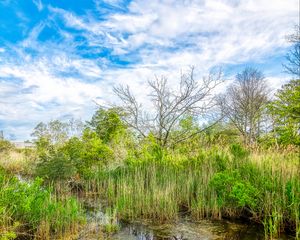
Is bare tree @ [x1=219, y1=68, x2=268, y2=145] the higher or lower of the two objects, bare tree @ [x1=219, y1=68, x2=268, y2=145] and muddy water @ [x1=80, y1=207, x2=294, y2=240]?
the higher

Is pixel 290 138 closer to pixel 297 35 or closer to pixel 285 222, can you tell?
pixel 297 35

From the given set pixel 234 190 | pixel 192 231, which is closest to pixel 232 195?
pixel 234 190

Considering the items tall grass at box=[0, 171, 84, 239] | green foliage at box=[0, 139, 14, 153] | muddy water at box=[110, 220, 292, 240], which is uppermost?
green foliage at box=[0, 139, 14, 153]

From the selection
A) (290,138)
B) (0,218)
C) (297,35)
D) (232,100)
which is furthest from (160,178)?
(232,100)

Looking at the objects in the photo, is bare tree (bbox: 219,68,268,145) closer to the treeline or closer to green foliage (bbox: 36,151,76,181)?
the treeline

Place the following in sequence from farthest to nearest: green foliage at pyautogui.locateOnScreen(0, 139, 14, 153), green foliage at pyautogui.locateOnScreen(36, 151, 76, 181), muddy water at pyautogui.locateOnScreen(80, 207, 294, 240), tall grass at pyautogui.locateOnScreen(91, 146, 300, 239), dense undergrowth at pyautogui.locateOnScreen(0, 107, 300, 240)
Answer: green foliage at pyautogui.locateOnScreen(0, 139, 14, 153), green foliage at pyautogui.locateOnScreen(36, 151, 76, 181), tall grass at pyautogui.locateOnScreen(91, 146, 300, 239), muddy water at pyautogui.locateOnScreen(80, 207, 294, 240), dense undergrowth at pyautogui.locateOnScreen(0, 107, 300, 240)

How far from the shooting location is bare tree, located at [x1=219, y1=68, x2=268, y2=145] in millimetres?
22938

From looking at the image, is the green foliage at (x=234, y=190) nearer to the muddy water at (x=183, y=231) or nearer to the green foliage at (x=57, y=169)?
the muddy water at (x=183, y=231)

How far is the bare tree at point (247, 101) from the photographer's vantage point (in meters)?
22.9

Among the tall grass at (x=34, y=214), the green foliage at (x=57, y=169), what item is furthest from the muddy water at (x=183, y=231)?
the green foliage at (x=57, y=169)

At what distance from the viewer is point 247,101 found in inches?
937

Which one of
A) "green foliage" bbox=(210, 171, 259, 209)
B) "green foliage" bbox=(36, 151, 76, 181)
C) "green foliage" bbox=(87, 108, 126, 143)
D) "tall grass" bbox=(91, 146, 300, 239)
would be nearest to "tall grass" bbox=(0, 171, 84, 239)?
"tall grass" bbox=(91, 146, 300, 239)

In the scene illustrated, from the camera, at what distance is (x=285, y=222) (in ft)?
16.7

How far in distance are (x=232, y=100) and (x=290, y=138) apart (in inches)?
558
